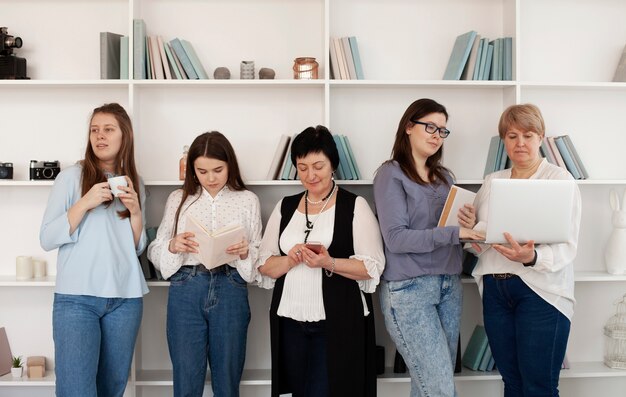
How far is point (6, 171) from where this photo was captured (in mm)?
3932

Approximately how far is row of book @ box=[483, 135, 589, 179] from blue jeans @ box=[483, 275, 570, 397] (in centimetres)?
88

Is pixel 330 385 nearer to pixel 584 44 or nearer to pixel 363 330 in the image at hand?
pixel 363 330

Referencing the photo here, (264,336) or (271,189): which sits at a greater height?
(271,189)

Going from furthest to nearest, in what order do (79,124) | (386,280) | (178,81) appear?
(79,124) < (178,81) < (386,280)

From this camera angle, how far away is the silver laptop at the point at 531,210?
9.80ft

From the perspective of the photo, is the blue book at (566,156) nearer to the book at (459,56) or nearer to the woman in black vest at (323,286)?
the book at (459,56)

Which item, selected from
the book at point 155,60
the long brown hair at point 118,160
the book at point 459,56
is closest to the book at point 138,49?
the book at point 155,60

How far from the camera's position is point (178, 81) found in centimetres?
384

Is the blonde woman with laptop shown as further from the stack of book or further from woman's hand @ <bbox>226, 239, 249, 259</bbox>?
woman's hand @ <bbox>226, 239, 249, 259</bbox>

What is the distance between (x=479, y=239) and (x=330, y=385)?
0.94m

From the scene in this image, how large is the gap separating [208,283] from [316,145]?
863mm

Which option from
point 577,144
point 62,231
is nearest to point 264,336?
point 62,231

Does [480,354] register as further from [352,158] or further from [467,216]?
[352,158]

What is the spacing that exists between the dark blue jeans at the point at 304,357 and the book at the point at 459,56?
1.66 metres
